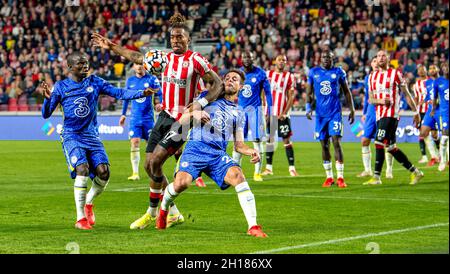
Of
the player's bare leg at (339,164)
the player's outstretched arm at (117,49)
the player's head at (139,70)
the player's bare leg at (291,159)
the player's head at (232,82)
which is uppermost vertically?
the player's outstretched arm at (117,49)

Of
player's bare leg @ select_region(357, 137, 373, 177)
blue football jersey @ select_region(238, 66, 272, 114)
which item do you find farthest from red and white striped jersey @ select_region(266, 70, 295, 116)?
player's bare leg @ select_region(357, 137, 373, 177)

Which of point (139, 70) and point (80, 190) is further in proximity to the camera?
point (139, 70)

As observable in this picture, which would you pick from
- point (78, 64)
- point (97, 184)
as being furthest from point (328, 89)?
point (78, 64)

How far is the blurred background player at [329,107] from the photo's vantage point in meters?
16.0

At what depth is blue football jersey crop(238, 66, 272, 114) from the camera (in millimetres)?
17250

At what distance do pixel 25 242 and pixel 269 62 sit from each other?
24.0m

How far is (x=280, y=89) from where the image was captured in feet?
63.0

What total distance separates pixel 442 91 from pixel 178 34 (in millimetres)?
11394

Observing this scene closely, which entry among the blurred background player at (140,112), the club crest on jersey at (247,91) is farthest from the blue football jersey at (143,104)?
the club crest on jersey at (247,91)

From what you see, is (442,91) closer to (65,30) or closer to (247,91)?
(247,91)

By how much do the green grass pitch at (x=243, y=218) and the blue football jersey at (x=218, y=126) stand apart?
1036 mm

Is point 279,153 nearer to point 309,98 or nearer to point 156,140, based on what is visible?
point 309,98

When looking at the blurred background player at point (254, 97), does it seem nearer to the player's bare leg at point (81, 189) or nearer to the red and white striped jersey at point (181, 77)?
the red and white striped jersey at point (181, 77)

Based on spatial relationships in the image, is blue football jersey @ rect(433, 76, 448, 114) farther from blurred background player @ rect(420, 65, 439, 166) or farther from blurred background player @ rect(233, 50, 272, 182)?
blurred background player @ rect(233, 50, 272, 182)
